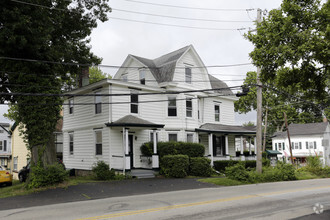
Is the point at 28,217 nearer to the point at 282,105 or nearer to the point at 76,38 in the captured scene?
the point at 76,38

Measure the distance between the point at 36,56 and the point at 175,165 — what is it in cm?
1122

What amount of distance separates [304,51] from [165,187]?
9.64m

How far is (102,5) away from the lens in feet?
64.4

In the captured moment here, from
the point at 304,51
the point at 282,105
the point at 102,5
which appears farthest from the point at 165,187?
the point at 282,105

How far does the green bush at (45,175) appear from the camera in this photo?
15.0m

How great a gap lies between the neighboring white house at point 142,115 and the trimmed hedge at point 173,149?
2.12 ft

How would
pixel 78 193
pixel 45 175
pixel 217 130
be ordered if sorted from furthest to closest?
pixel 217 130, pixel 45 175, pixel 78 193

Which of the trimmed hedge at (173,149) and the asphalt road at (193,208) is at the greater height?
the trimmed hedge at (173,149)

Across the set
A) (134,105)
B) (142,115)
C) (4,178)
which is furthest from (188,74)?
(4,178)

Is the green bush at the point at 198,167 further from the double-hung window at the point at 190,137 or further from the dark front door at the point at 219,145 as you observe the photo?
the dark front door at the point at 219,145

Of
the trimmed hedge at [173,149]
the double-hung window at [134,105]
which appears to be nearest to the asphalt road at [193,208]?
the trimmed hedge at [173,149]

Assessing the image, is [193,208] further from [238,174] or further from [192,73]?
[192,73]

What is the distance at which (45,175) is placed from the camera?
15164 mm

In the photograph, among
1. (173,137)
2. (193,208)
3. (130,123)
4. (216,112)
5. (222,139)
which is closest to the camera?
Result: (193,208)
